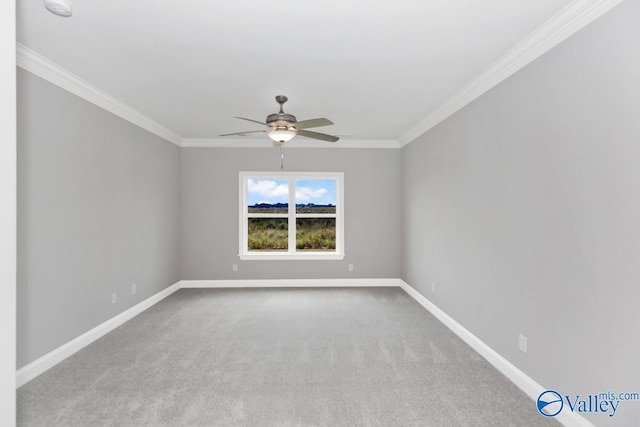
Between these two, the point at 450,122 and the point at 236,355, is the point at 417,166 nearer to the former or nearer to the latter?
the point at 450,122

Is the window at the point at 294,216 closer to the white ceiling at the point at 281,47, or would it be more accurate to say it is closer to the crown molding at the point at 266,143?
the crown molding at the point at 266,143

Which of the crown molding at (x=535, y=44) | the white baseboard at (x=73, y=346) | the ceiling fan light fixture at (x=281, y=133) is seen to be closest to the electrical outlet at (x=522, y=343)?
the crown molding at (x=535, y=44)

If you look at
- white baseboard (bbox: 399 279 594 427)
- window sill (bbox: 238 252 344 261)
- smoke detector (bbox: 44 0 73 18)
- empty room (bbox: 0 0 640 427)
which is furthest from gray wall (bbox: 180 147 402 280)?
smoke detector (bbox: 44 0 73 18)

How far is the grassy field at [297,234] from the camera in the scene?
19.8ft

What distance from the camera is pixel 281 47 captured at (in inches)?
101

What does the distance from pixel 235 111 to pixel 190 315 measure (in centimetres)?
267

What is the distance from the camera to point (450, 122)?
3863 millimetres

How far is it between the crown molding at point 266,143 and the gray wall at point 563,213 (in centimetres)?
235

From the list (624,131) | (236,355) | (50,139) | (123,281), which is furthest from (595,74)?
(123,281)

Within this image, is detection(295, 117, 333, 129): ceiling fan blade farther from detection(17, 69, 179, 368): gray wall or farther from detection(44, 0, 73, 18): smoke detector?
detection(17, 69, 179, 368): gray wall

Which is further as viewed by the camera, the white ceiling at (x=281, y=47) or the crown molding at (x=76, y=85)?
the crown molding at (x=76, y=85)

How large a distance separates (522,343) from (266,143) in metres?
4.60

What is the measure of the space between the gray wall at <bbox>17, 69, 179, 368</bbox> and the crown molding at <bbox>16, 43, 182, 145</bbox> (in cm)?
7

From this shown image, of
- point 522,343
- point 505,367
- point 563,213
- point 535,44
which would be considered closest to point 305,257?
point 505,367
